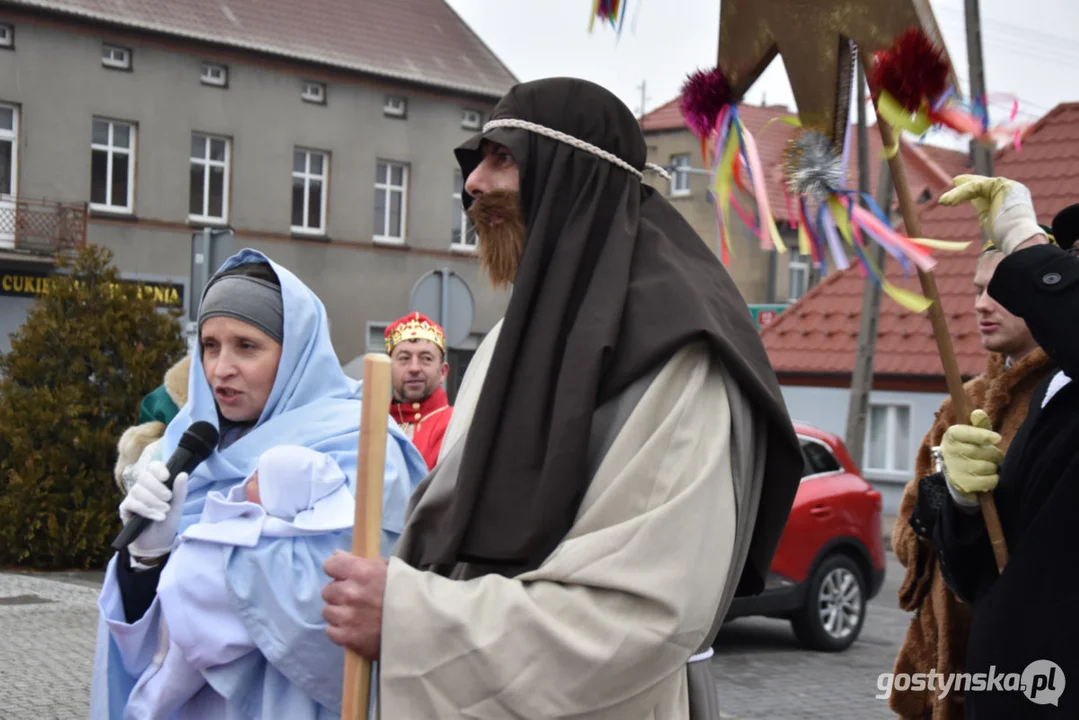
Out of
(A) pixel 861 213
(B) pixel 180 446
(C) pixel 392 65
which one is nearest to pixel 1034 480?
(A) pixel 861 213

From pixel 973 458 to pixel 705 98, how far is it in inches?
42.9

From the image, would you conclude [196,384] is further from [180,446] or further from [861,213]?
[861,213]

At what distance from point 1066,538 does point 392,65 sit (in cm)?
3001

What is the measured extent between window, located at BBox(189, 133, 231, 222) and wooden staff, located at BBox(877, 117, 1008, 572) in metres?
27.6

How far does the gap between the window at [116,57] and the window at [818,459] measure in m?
21.0

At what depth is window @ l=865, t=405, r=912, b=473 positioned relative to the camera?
2270 centimetres

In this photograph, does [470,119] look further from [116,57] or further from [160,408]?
[160,408]

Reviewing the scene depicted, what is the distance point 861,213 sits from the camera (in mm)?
2430

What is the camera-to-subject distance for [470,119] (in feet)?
108

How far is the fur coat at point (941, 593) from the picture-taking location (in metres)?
3.98

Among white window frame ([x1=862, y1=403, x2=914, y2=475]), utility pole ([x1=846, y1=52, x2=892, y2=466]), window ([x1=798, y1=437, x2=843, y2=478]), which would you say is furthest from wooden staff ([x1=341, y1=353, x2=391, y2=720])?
white window frame ([x1=862, y1=403, x2=914, y2=475])

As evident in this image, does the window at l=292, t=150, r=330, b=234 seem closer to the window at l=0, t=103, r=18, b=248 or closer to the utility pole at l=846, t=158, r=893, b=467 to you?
the window at l=0, t=103, r=18, b=248

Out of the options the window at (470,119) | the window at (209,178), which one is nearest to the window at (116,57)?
the window at (209,178)

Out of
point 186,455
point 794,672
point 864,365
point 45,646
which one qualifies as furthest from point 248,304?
point 864,365
